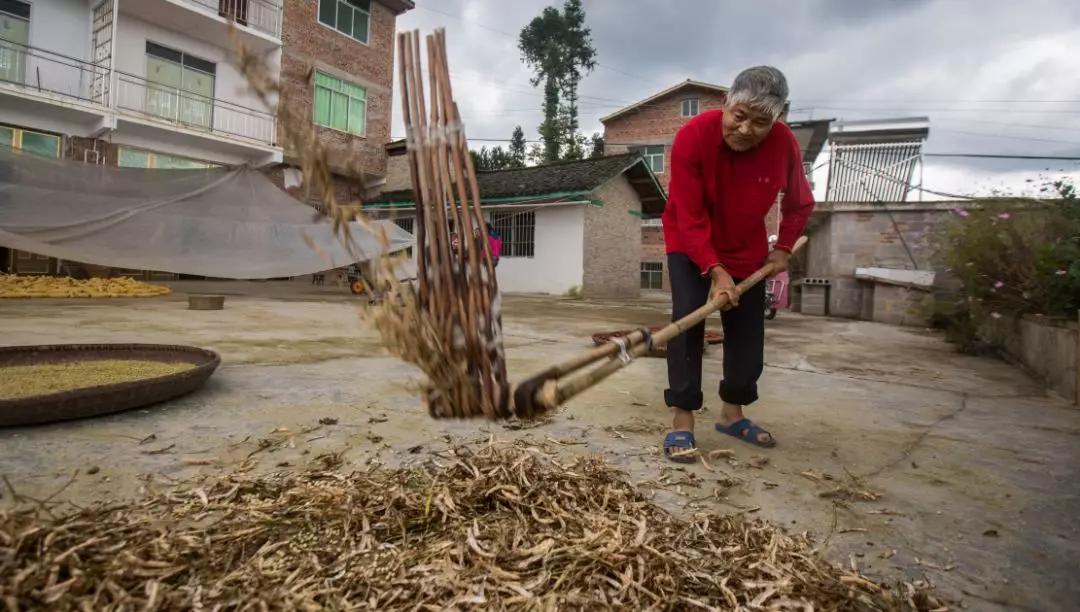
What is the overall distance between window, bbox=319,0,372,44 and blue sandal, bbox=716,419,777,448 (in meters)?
14.4

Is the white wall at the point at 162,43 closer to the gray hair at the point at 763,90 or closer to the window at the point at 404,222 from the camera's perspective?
the window at the point at 404,222

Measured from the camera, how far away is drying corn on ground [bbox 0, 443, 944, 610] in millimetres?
1014

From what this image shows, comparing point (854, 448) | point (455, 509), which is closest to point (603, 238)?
point (854, 448)

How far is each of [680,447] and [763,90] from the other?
116 cm

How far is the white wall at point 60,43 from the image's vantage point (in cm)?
934

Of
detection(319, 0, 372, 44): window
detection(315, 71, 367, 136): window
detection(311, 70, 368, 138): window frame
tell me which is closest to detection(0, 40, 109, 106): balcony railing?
detection(311, 70, 368, 138): window frame

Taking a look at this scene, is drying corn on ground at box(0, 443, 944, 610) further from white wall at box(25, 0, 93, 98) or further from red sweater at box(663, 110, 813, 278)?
white wall at box(25, 0, 93, 98)

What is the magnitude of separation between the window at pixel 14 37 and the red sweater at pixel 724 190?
456 inches

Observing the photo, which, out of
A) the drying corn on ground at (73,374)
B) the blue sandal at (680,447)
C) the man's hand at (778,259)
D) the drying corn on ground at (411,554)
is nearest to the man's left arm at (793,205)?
the man's hand at (778,259)

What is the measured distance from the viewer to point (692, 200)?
6.27 ft

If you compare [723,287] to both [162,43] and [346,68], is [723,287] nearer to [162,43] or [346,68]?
[162,43]

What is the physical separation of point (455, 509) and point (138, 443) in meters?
1.19

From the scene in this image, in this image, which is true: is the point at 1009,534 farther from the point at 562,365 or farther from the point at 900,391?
the point at 900,391

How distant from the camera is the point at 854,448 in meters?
2.02
